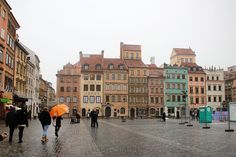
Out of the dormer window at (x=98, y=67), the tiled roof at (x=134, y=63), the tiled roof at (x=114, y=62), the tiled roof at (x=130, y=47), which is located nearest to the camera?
the dormer window at (x=98, y=67)

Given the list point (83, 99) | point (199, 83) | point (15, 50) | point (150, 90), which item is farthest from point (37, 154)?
point (199, 83)

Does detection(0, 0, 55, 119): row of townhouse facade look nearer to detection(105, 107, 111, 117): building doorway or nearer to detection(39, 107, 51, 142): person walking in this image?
detection(39, 107, 51, 142): person walking

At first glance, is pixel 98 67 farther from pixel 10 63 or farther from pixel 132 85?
pixel 10 63

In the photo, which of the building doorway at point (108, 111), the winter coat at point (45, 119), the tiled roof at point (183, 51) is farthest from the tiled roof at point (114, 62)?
the winter coat at point (45, 119)

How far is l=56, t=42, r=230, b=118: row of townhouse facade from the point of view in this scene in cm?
8488

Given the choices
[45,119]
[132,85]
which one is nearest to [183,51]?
[132,85]

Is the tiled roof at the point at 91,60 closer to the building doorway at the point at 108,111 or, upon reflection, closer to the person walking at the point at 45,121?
the building doorway at the point at 108,111

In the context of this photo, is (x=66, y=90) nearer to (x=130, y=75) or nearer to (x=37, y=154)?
(x=130, y=75)

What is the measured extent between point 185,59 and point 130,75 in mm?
21140

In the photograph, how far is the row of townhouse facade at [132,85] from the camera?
8488 cm

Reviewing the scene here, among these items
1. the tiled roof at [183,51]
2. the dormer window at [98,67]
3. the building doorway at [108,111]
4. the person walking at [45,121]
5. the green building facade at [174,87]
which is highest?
the tiled roof at [183,51]

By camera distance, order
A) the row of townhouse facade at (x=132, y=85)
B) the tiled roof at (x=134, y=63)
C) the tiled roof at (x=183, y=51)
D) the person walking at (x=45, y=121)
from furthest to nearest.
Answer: the tiled roof at (x=183, y=51), the tiled roof at (x=134, y=63), the row of townhouse facade at (x=132, y=85), the person walking at (x=45, y=121)

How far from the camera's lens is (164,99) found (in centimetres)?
9012

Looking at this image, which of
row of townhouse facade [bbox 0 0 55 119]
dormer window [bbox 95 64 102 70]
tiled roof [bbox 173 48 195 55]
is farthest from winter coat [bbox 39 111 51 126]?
tiled roof [bbox 173 48 195 55]
